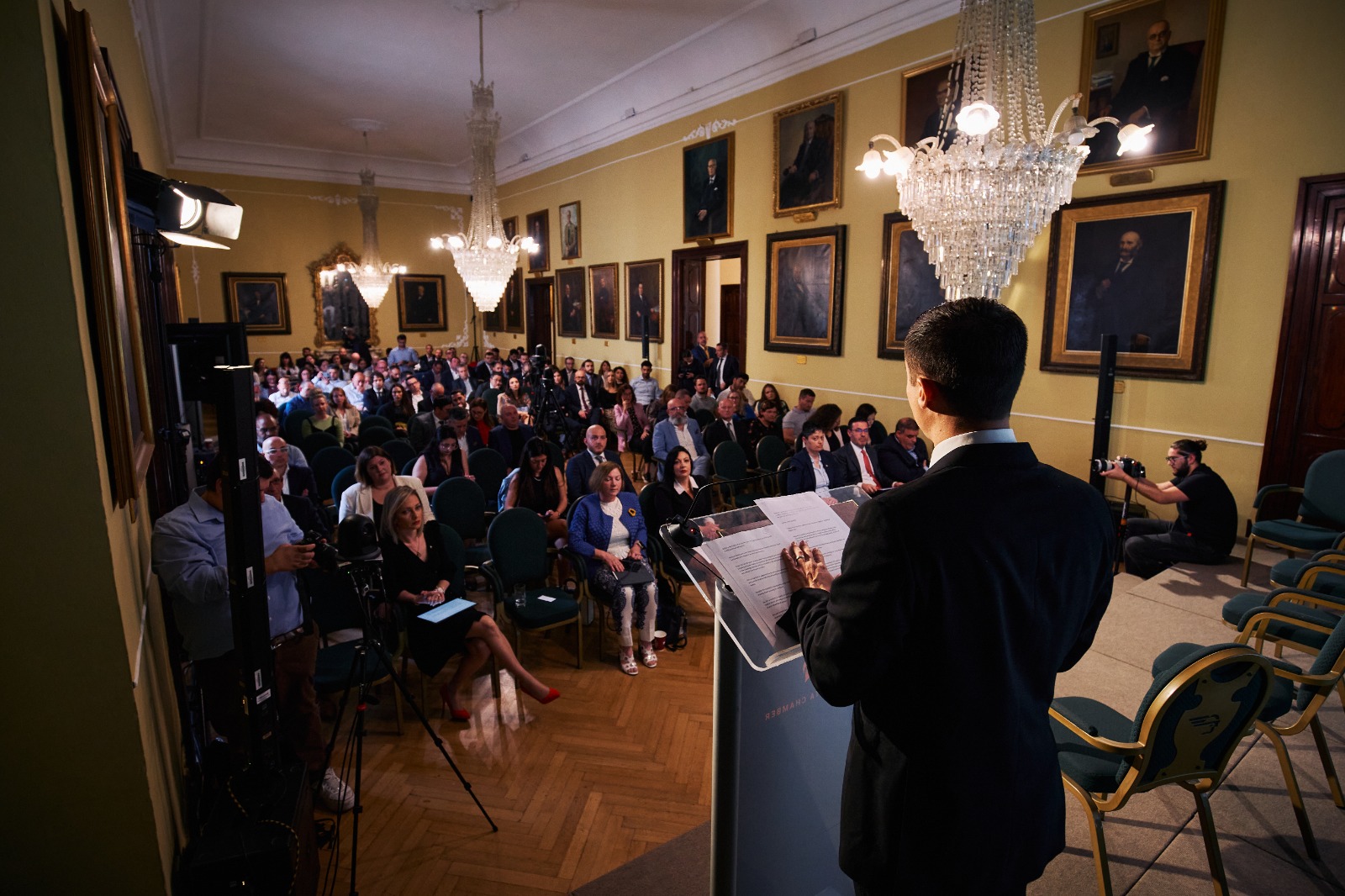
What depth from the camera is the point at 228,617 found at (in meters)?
2.96


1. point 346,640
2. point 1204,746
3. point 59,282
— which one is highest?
point 59,282

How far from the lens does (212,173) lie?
1545cm

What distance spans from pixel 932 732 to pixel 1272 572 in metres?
4.67

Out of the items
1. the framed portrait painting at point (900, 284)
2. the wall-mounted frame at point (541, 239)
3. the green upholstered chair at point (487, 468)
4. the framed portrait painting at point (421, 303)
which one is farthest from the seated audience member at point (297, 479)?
the framed portrait painting at point (421, 303)

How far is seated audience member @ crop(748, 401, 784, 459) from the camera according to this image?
819 cm

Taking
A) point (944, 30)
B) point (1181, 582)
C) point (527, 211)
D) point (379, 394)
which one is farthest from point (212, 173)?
point (1181, 582)

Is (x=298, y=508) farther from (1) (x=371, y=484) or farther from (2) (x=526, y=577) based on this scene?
(2) (x=526, y=577)

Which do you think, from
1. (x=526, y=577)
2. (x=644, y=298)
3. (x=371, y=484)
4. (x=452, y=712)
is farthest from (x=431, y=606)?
(x=644, y=298)

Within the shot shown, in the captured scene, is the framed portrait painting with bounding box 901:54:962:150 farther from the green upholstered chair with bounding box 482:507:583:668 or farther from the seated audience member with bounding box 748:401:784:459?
the green upholstered chair with bounding box 482:507:583:668

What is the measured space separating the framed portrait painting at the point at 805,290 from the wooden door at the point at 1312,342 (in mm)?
4374

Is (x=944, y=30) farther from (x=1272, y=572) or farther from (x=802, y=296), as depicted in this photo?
(x=1272, y=572)

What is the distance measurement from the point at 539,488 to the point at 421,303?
47.4 ft

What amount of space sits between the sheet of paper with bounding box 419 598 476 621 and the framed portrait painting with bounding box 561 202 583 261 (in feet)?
37.5

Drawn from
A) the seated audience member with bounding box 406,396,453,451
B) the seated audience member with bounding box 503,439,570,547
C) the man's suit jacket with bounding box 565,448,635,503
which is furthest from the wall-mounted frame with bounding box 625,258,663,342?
the seated audience member with bounding box 503,439,570,547
